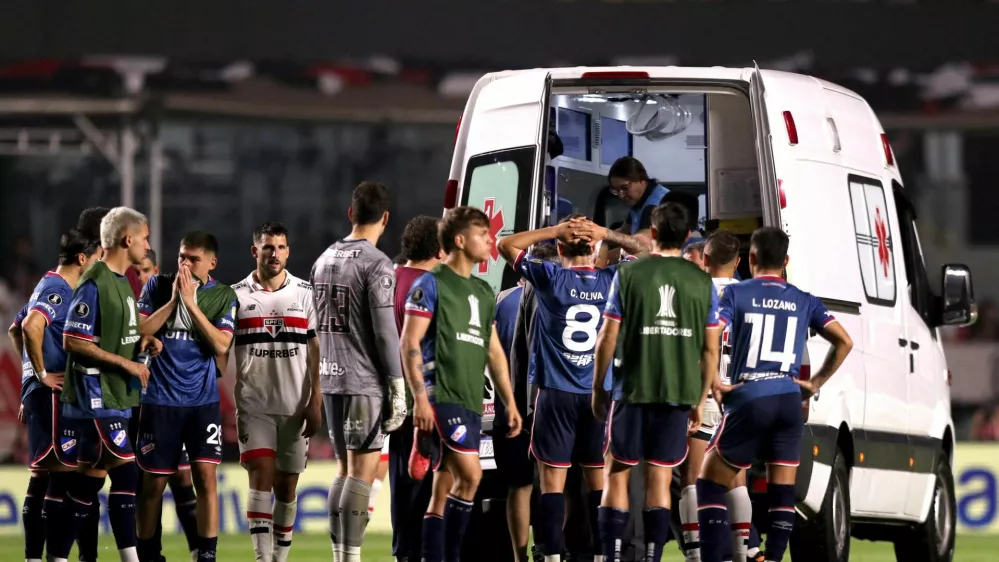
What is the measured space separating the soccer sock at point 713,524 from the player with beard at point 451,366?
1012 mm

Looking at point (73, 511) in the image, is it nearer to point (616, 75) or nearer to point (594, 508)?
point (594, 508)

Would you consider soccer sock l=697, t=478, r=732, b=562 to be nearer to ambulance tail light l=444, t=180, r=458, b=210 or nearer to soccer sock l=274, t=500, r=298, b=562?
ambulance tail light l=444, t=180, r=458, b=210

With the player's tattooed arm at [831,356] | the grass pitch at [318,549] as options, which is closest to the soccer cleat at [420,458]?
the player's tattooed arm at [831,356]

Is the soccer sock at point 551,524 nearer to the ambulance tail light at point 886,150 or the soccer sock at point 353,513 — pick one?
the soccer sock at point 353,513

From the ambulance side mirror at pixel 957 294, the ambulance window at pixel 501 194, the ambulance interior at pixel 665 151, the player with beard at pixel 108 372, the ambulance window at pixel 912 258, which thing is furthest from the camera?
the ambulance interior at pixel 665 151

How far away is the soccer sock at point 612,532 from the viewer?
821 cm

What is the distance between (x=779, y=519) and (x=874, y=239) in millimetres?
2114

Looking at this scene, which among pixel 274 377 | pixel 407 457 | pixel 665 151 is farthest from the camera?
pixel 665 151

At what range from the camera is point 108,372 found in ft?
28.9

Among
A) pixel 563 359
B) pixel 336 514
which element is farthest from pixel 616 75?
pixel 336 514

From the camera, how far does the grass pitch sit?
13.0 m

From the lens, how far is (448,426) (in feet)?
26.6

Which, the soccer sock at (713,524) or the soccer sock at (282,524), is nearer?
the soccer sock at (713,524)

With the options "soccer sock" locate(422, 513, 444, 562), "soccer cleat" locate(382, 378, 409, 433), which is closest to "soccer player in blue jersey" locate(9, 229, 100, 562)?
"soccer cleat" locate(382, 378, 409, 433)
